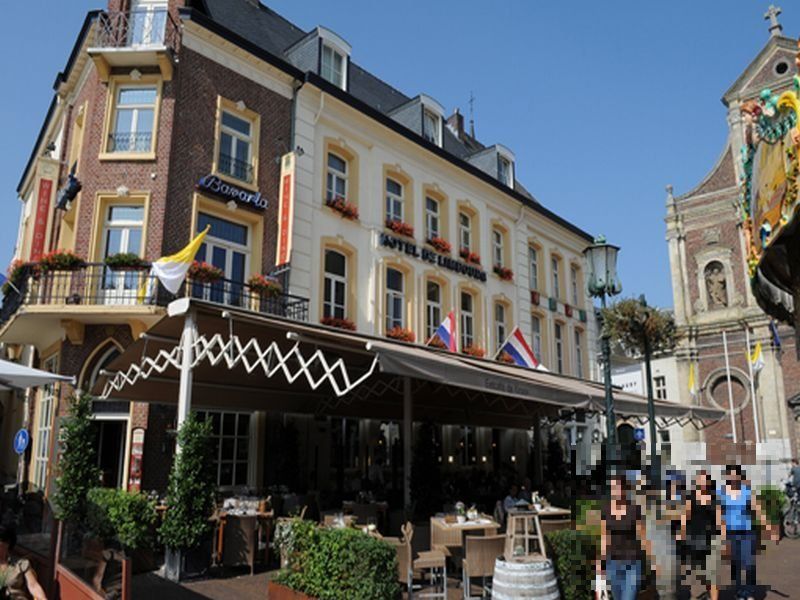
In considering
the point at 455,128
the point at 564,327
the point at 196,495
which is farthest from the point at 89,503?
the point at 455,128

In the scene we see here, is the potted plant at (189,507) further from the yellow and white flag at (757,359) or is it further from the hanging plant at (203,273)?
the yellow and white flag at (757,359)

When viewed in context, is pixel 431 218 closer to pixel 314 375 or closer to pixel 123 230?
pixel 314 375

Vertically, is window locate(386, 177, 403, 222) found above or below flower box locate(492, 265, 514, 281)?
above

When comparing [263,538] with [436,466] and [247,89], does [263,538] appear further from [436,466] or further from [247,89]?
[247,89]

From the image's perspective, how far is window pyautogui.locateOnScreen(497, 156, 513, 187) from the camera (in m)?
22.6

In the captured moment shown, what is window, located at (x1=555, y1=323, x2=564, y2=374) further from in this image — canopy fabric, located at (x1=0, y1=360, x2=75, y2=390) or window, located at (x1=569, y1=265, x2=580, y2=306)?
canopy fabric, located at (x1=0, y1=360, x2=75, y2=390)

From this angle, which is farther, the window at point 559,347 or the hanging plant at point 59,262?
the window at point 559,347

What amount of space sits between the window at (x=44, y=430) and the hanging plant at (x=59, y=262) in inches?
95.1

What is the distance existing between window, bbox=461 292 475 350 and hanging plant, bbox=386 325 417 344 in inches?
109

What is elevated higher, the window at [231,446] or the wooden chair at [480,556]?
the window at [231,446]

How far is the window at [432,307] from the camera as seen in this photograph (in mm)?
18078

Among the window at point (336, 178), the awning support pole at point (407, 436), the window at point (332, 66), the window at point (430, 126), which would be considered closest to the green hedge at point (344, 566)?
the awning support pole at point (407, 436)

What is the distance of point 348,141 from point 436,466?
30.5 feet

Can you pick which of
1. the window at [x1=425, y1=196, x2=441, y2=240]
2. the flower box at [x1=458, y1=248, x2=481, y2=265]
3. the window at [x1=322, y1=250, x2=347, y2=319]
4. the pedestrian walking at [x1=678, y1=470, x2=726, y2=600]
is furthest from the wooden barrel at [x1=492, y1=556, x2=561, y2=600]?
the flower box at [x1=458, y1=248, x2=481, y2=265]
